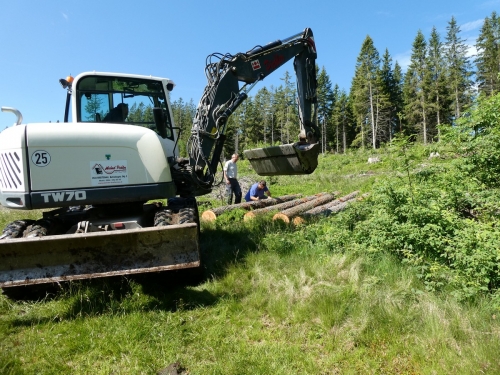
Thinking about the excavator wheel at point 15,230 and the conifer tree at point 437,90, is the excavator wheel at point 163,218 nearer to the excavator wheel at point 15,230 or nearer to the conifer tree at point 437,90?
the excavator wheel at point 15,230

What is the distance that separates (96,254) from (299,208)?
5823 mm

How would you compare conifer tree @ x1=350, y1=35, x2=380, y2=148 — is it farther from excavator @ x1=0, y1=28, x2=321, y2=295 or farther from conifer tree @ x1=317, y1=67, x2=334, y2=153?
excavator @ x1=0, y1=28, x2=321, y2=295

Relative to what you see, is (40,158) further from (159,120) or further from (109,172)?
(159,120)

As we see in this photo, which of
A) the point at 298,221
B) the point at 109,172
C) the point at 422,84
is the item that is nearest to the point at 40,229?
the point at 109,172

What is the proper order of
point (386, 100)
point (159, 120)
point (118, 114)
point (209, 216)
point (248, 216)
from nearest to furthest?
1. point (159, 120)
2. point (118, 114)
3. point (248, 216)
4. point (209, 216)
5. point (386, 100)

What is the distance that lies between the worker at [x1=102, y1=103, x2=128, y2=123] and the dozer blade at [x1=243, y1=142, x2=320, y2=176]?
273 cm

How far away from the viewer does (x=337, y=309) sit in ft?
11.1

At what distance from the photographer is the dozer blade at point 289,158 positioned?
243 inches

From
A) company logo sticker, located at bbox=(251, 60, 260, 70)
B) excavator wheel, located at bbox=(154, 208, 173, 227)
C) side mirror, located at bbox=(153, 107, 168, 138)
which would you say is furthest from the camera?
company logo sticker, located at bbox=(251, 60, 260, 70)

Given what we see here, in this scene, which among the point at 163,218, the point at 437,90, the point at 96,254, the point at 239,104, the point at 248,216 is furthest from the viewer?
the point at 437,90

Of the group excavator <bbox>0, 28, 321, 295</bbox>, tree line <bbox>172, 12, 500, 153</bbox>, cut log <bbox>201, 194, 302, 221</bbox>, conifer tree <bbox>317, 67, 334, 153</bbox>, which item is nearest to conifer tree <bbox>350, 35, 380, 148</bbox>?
tree line <bbox>172, 12, 500, 153</bbox>

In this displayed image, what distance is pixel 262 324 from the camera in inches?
135

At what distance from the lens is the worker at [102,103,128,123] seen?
5.09 m

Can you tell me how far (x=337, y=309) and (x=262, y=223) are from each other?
151 inches
